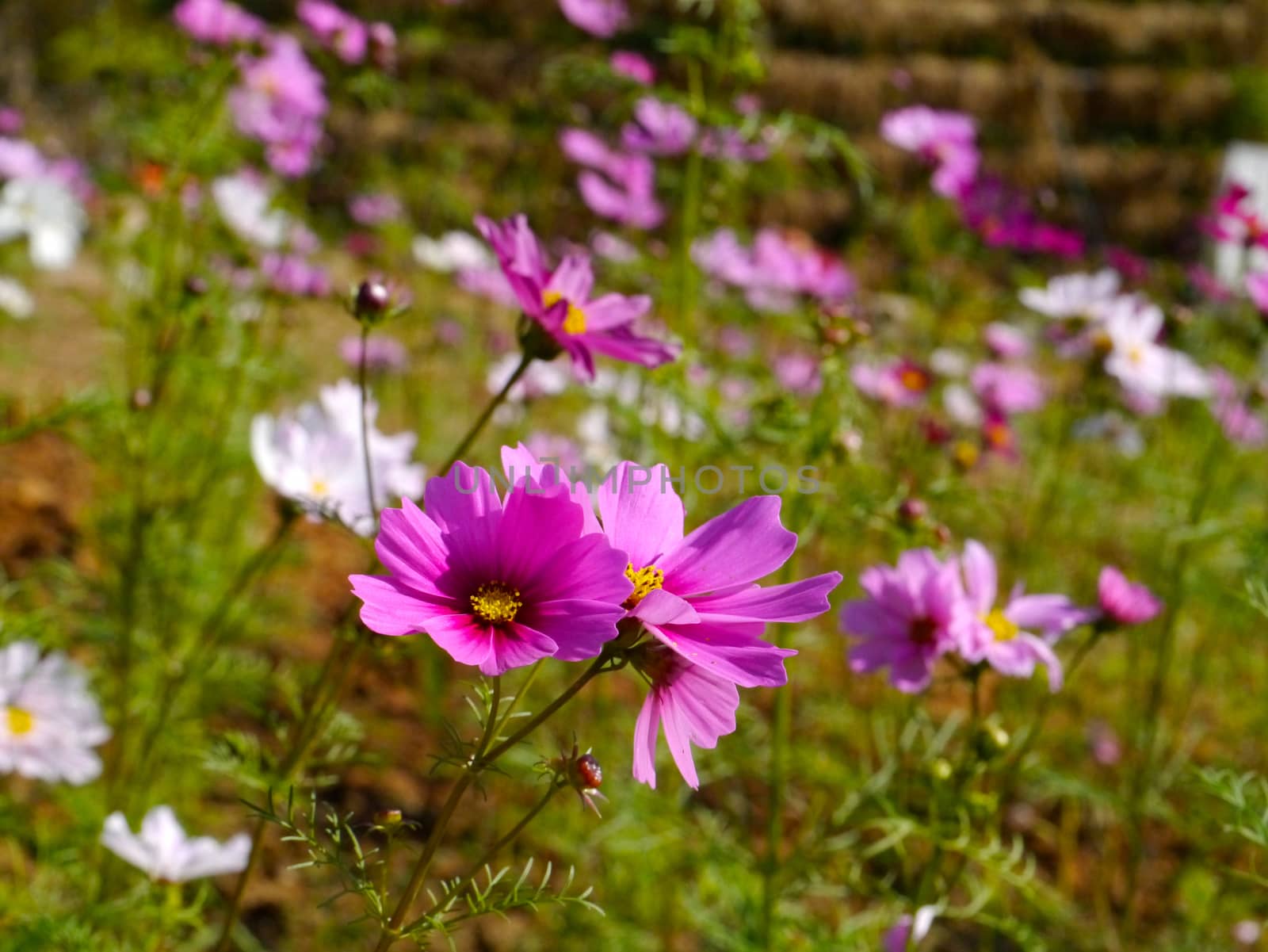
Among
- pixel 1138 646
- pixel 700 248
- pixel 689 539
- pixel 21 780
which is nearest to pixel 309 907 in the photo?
pixel 21 780

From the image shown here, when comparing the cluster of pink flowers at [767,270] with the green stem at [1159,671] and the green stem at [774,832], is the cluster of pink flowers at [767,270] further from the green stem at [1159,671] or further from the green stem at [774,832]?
the green stem at [774,832]

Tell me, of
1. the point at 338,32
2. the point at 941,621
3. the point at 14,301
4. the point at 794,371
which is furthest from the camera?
the point at 14,301

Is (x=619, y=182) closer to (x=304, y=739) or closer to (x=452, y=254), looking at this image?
(x=452, y=254)

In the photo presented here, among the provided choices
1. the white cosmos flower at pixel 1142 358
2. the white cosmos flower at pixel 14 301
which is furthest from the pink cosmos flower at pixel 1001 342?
the white cosmos flower at pixel 14 301

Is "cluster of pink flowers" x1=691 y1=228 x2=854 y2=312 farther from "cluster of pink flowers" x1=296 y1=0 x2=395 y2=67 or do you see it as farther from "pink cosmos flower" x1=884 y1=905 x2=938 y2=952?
"pink cosmos flower" x1=884 y1=905 x2=938 y2=952

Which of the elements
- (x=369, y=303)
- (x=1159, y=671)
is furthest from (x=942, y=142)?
(x=369, y=303)

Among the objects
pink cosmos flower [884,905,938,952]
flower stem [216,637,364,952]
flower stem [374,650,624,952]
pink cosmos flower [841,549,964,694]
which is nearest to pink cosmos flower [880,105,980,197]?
pink cosmos flower [841,549,964,694]

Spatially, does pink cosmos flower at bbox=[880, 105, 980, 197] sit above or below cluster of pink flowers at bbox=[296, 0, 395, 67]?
below

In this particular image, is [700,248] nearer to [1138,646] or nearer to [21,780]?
[1138,646]
